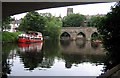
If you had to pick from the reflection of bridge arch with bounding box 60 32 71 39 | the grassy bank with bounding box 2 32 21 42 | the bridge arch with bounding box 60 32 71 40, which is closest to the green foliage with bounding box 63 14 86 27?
the reflection of bridge arch with bounding box 60 32 71 39

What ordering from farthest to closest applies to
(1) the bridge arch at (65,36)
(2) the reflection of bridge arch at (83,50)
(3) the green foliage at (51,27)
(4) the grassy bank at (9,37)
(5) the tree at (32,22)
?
(1) the bridge arch at (65,36), (3) the green foliage at (51,27), (5) the tree at (32,22), (4) the grassy bank at (9,37), (2) the reflection of bridge arch at (83,50)

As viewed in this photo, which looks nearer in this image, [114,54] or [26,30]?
[114,54]

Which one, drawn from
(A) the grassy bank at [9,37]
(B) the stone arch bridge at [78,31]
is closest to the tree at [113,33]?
(A) the grassy bank at [9,37]

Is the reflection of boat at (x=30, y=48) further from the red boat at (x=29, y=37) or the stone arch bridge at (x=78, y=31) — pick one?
the stone arch bridge at (x=78, y=31)

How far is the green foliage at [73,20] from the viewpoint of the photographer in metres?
68.5

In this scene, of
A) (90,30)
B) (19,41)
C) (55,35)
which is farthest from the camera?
(90,30)

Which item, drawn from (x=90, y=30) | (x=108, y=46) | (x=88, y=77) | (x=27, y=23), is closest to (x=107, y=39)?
(x=108, y=46)

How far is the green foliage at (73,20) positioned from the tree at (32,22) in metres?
17.8

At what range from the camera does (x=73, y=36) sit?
6925cm

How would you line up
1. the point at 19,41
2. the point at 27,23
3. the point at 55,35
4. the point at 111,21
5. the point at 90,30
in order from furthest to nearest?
the point at 90,30 → the point at 55,35 → the point at 27,23 → the point at 19,41 → the point at 111,21

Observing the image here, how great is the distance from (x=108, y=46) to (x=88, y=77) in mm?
1783

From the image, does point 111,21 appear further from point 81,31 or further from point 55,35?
point 81,31

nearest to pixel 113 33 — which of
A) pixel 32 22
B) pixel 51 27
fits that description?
pixel 32 22

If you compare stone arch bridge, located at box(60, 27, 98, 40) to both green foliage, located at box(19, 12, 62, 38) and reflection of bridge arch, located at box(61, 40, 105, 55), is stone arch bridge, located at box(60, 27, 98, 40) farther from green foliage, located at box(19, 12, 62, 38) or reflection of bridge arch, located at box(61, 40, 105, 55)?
reflection of bridge arch, located at box(61, 40, 105, 55)
